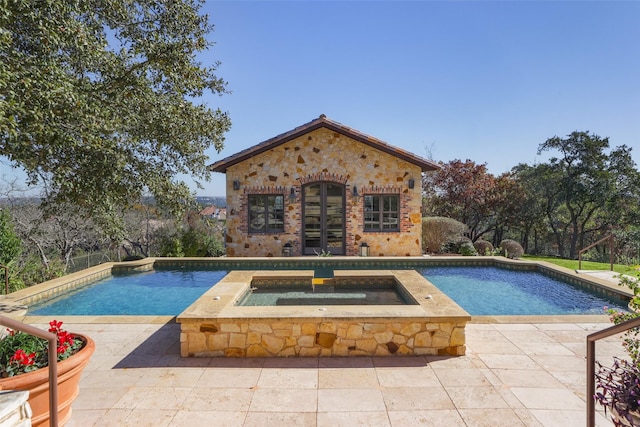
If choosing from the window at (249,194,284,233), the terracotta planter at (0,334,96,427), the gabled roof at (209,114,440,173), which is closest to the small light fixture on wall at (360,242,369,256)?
the window at (249,194,284,233)

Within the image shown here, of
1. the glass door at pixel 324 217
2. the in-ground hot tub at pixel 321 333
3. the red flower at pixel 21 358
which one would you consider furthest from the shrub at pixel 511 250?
the red flower at pixel 21 358

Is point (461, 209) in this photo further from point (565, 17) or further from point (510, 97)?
point (565, 17)

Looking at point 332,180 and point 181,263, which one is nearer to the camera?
point 181,263

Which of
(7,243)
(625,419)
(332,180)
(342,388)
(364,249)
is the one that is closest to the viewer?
(625,419)

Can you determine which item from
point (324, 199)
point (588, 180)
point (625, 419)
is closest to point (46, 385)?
point (625, 419)

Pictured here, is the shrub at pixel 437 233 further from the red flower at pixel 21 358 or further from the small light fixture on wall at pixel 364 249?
the red flower at pixel 21 358

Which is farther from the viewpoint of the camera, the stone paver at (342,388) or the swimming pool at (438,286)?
the swimming pool at (438,286)

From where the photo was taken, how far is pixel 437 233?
15703 mm

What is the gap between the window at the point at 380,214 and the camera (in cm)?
1396

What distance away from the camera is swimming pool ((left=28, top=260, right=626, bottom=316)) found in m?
7.75

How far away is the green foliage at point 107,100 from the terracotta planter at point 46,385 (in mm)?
2636

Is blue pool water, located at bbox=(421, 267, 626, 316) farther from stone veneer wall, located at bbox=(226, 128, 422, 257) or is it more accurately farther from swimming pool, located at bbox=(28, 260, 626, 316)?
stone veneer wall, located at bbox=(226, 128, 422, 257)

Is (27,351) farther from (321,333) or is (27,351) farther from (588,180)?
(588,180)

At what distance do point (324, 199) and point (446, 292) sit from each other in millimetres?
6243
